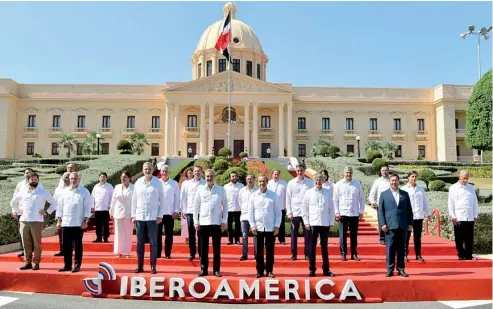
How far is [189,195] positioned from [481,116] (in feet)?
98.8

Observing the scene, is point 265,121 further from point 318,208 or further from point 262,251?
point 262,251

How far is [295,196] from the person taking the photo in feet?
30.3

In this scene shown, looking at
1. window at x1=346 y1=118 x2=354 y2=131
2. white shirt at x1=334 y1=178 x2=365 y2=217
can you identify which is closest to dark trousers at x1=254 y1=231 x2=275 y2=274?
white shirt at x1=334 y1=178 x2=365 y2=217

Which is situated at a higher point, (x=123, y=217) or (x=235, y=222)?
(x=123, y=217)

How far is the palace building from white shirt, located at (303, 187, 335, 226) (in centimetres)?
3548

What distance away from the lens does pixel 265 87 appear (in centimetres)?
4391

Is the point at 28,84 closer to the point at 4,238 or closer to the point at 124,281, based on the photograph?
the point at 4,238

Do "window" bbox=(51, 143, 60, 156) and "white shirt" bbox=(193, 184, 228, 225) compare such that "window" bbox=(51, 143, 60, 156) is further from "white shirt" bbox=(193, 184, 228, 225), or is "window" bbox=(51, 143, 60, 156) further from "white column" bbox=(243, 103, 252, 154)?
"white shirt" bbox=(193, 184, 228, 225)

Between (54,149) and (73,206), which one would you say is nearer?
(73,206)

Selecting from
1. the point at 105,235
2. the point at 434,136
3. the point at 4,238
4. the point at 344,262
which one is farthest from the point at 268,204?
the point at 434,136

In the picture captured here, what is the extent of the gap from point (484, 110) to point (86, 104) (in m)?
38.9

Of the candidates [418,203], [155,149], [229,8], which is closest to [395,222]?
[418,203]

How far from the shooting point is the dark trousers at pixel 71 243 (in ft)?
25.2

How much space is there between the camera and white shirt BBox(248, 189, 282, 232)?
294 inches
